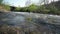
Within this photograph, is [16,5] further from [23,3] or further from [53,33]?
[53,33]

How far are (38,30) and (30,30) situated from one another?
0.26m

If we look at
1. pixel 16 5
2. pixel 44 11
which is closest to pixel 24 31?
pixel 44 11

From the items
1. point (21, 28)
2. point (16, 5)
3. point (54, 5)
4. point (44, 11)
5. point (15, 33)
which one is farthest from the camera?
point (54, 5)

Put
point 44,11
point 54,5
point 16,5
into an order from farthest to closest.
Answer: point 54,5 → point 16,5 → point 44,11

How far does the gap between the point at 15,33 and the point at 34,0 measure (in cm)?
696

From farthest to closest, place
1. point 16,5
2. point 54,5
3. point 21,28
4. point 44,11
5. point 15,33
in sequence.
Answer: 1. point 54,5
2. point 16,5
3. point 44,11
4. point 21,28
5. point 15,33

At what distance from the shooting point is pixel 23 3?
10977 millimetres

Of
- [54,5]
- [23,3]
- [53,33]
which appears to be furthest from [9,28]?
[54,5]

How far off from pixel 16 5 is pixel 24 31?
252 inches

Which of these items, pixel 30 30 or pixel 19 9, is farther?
pixel 19 9

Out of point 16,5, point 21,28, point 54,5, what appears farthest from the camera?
point 54,5

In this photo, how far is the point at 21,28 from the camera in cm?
477

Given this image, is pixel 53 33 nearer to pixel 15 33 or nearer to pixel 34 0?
pixel 15 33

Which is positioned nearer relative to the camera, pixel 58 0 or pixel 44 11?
pixel 44 11
